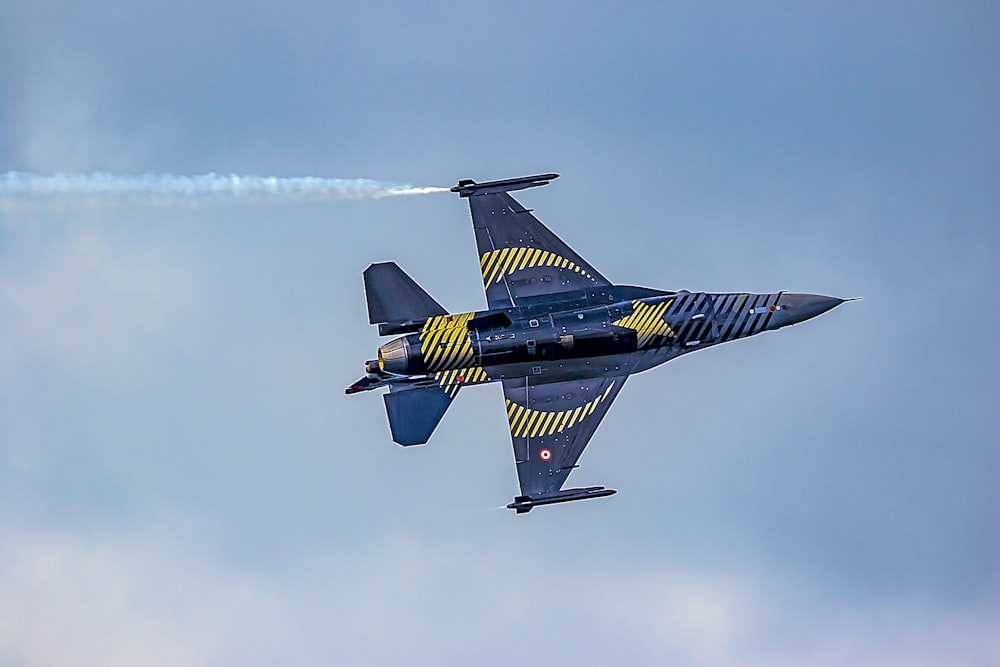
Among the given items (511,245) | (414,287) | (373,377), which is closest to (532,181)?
(511,245)

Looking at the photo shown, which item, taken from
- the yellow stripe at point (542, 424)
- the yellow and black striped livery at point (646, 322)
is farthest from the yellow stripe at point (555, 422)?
the yellow and black striped livery at point (646, 322)

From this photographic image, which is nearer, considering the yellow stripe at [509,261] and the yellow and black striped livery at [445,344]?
the yellow and black striped livery at [445,344]

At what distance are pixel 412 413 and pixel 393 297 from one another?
146 inches

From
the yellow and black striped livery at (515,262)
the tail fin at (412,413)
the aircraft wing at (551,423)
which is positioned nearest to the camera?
the tail fin at (412,413)

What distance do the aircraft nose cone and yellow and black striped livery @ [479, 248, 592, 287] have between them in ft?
21.2

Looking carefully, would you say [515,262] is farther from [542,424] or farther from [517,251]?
[542,424]

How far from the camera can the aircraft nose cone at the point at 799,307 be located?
4900 cm

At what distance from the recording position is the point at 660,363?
159 feet

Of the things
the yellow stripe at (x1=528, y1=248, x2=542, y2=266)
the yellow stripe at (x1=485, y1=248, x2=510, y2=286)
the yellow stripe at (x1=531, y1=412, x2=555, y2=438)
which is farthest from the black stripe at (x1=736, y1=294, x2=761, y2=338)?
the yellow stripe at (x1=485, y1=248, x2=510, y2=286)

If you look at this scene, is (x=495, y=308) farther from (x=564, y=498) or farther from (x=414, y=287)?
(x=564, y=498)

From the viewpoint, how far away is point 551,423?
1891 inches

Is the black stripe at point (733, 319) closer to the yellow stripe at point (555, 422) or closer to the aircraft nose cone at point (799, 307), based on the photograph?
the aircraft nose cone at point (799, 307)

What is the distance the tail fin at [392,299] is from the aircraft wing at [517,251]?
2586mm

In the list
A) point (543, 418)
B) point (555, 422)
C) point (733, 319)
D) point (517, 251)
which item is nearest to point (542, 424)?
point (543, 418)
